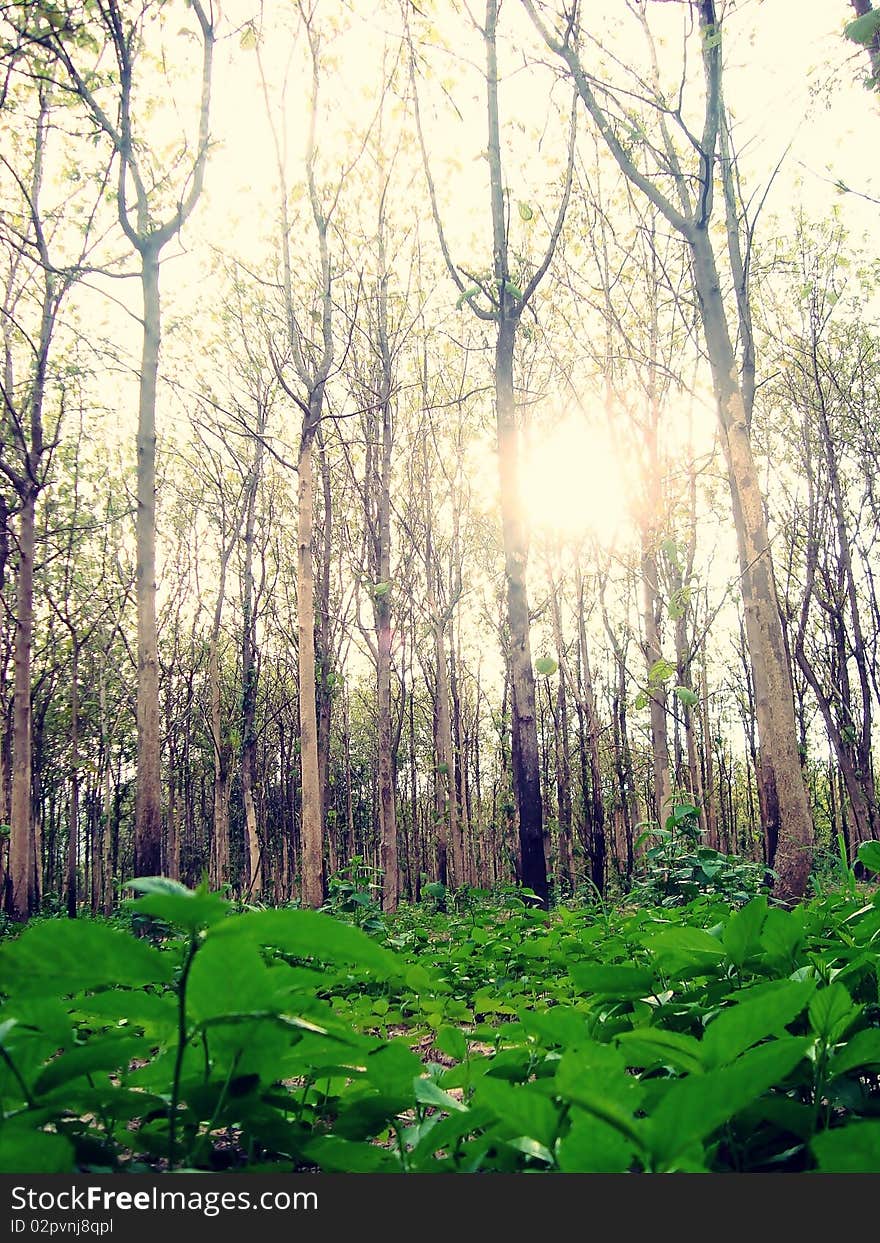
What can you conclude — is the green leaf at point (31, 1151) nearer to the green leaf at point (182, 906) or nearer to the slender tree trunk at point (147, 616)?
the green leaf at point (182, 906)

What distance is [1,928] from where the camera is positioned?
8758 mm

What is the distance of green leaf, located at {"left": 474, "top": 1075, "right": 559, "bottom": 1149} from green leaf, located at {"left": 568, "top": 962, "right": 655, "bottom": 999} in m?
0.43

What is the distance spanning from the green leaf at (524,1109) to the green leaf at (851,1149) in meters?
Result: 0.21

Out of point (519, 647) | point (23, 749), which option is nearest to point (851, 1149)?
point (519, 647)

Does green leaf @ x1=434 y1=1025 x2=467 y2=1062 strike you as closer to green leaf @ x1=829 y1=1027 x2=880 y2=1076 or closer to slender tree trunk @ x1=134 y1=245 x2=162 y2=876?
green leaf @ x1=829 y1=1027 x2=880 y2=1076

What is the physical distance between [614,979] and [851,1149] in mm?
534

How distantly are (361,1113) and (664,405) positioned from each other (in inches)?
473

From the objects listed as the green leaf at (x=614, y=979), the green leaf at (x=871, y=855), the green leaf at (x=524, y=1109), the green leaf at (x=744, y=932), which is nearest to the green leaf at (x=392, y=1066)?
the green leaf at (x=524, y=1109)

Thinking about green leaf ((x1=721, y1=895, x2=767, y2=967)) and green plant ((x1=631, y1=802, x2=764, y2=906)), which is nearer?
green leaf ((x1=721, y1=895, x2=767, y2=967))

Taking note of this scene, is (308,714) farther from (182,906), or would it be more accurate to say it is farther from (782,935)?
(182,906)

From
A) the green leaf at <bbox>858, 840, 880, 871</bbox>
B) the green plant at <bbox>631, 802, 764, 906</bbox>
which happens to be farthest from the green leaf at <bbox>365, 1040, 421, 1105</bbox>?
the green plant at <bbox>631, 802, 764, 906</bbox>

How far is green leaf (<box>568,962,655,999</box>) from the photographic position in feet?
3.42

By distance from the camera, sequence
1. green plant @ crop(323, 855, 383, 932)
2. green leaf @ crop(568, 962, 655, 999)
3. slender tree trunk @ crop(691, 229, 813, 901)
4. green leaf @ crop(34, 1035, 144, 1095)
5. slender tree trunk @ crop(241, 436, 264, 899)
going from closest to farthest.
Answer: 1. green leaf @ crop(34, 1035, 144, 1095)
2. green leaf @ crop(568, 962, 655, 999)
3. slender tree trunk @ crop(691, 229, 813, 901)
4. green plant @ crop(323, 855, 383, 932)
5. slender tree trunk @ crop(241, 436, 264, 899)

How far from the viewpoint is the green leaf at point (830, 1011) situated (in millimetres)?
773
